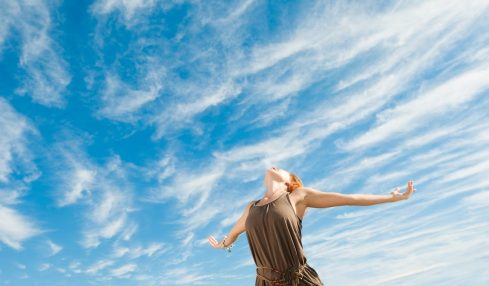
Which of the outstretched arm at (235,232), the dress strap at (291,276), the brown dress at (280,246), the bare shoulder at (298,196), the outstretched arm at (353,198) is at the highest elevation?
the outstretched arm at (235,232)

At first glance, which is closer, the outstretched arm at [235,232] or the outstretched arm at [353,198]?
the outstretched arm at [353,198]

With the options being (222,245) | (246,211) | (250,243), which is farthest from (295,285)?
(222,245)

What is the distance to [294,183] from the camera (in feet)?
31.2

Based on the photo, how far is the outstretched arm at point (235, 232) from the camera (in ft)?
31.9

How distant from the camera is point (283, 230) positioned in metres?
8.59

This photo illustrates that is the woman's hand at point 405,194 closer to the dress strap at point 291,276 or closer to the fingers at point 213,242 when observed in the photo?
the dress strap at point 291,276

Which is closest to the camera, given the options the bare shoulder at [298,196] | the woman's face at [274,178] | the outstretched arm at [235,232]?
the bare shoulder at [298,196]

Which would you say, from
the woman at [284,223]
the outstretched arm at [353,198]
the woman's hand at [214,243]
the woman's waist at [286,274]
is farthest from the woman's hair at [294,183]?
the woman's hand at [214,243]

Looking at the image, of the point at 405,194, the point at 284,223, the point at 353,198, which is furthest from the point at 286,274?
the point at 405,194

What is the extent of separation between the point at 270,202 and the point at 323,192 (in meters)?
0.94

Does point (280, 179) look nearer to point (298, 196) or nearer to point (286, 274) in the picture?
point (298, 196)

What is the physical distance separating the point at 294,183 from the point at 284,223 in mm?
1114

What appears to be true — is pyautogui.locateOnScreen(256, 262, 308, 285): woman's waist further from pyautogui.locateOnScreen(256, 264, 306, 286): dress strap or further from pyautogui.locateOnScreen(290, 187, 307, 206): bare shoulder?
pyautogui.locateOnScreen(290, 187, 307, 206): bare shoulder

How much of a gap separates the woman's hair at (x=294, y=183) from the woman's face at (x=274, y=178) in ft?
0.28
